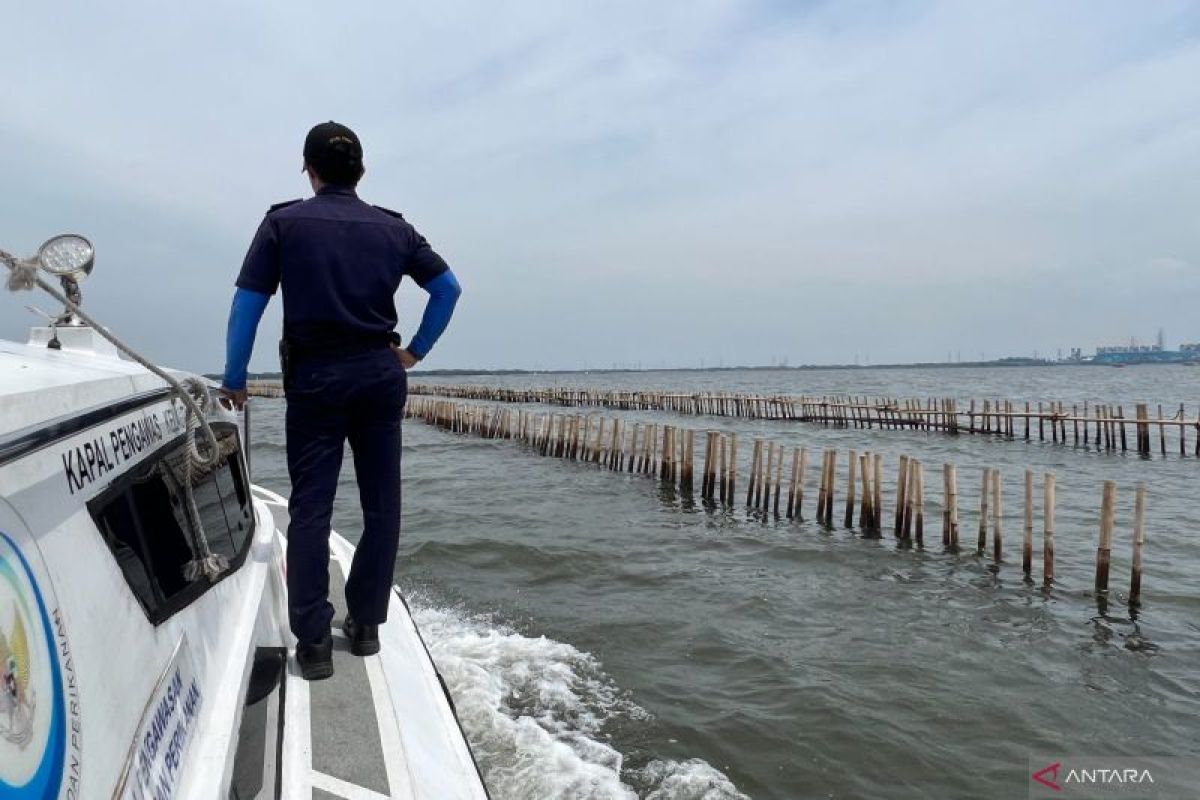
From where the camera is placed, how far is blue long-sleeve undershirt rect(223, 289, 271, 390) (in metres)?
2.36

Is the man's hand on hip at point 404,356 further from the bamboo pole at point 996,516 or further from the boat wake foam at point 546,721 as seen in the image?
the bamboo pole at point 996,516

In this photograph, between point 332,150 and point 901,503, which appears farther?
point 901,503

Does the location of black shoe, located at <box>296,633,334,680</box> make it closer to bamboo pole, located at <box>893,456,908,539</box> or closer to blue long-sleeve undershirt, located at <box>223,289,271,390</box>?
blue long-sleeve undershirt, located at <box>223,289,271,390</box>

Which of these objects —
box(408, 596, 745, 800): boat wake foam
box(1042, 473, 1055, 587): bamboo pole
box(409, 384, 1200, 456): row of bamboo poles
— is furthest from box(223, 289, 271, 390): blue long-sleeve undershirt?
box(409, 384, 1200, 456): row of bamboo poles

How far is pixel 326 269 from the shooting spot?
2.36m

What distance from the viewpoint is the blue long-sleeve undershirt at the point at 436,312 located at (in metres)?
2.66

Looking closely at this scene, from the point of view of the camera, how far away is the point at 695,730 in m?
4.94

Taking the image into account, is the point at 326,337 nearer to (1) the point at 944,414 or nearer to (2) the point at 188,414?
(2) the point at 188,414

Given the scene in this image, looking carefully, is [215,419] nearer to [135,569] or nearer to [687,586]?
[135,569]

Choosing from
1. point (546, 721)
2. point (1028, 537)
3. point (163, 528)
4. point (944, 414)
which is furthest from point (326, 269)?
point (944, 414)

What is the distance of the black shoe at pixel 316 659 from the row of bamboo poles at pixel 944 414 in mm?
24267

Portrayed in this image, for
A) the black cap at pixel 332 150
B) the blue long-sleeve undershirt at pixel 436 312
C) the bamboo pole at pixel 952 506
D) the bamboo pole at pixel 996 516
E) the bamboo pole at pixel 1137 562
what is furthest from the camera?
the bamboo pole at pixel 952 506

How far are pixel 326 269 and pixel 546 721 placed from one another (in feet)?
11.9

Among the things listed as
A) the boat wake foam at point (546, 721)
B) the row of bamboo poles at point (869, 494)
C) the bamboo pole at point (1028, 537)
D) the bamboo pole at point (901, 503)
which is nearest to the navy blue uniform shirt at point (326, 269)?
the boat wake foam at point (546, 721)
